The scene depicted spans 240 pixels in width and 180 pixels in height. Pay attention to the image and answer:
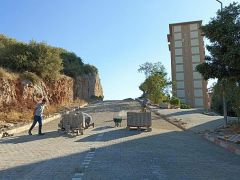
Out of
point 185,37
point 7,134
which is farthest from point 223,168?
point 185,37

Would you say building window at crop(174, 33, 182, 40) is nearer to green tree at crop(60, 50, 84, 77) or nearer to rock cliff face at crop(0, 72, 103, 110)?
green tree at crop(60, 50, 84, 77)

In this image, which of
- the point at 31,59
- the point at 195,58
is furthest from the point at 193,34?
the point at 31,59

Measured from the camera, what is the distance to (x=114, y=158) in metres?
12.2

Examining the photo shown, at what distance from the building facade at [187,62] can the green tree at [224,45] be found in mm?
67731

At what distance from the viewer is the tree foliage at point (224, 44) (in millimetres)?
16641

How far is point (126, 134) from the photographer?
63.8 ft

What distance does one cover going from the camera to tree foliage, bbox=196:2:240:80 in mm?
16641

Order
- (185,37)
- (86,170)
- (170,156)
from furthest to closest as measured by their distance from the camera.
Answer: (185,37) < (170,156) < (86,170)

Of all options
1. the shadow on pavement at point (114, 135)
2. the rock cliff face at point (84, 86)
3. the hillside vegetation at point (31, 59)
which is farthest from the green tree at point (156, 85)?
the shadow on pavement at point (114, 135)

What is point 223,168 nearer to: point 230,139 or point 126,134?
point 230,139

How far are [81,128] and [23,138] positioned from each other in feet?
9.78

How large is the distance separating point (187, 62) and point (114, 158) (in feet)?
264

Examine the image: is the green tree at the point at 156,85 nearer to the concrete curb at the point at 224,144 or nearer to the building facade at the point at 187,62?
the building facade at the point at 187,62

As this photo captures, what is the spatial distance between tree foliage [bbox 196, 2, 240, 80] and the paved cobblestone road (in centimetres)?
330
